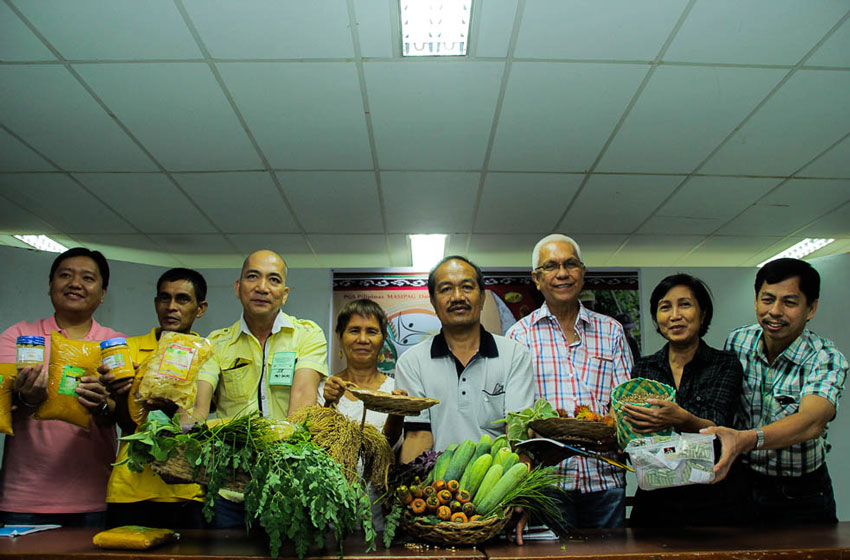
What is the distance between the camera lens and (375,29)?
2.95 m

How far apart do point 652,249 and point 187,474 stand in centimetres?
583

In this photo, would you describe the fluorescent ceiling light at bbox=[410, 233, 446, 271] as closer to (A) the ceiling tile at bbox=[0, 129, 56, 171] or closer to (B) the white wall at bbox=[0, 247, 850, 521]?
(B) the white wall at bbox=[0, 247, 850, 521]

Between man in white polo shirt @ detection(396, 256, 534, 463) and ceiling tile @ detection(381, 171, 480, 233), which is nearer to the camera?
man in white polo shirt @ detection(396, 256, 534, 463)

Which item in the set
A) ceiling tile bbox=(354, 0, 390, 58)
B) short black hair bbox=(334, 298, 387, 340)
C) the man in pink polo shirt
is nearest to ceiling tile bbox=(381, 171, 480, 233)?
ceiling tile bbox=(354, 0, 390, 58)

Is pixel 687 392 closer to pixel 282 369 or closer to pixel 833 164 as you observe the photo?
pixel 282 369

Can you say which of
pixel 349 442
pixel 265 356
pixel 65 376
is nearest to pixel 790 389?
pixel 349 442

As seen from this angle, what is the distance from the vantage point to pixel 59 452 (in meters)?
2.42

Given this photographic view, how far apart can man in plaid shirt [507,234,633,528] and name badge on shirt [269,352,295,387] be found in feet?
3.69

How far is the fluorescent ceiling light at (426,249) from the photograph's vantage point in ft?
19.7

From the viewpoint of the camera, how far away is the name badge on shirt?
2490 mm

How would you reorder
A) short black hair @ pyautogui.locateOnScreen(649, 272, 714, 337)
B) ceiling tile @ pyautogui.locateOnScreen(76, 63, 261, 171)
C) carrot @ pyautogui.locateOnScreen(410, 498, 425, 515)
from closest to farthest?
carrot @ pyautogui.locateOnScreen(410, 498, 425, 515), short black hair @ pyautogui.locateOnScreen(649, 272, 714, 337), ceiling tile @ pyautogui.locateOnScreen(76, 63, 261, 171)

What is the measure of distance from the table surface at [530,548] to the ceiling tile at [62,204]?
3.75 meters

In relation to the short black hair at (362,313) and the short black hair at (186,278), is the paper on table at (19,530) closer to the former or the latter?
the short black hair at (186,278)

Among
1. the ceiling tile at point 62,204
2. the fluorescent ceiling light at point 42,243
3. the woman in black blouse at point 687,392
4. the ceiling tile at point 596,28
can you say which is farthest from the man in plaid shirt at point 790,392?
the fluorescent ceiling light at point 42,243
